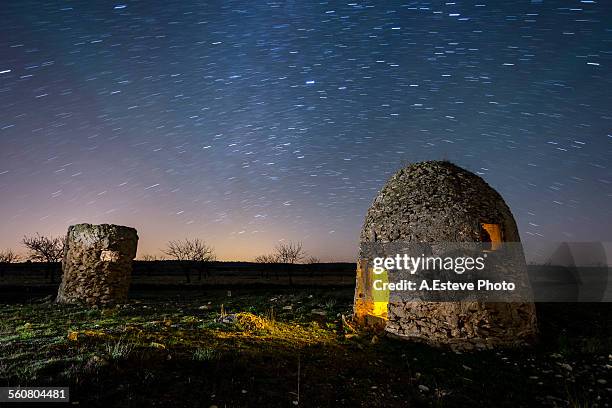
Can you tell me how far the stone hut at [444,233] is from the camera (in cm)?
741

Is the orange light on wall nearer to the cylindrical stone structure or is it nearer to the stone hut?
the stone hut

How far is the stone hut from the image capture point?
741 cm

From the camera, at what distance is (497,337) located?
24.2ft

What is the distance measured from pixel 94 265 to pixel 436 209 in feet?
37.5

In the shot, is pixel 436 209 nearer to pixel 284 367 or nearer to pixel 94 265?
pixel 284 367

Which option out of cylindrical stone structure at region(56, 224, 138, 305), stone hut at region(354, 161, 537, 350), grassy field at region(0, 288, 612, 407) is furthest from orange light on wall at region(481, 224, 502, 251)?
cylindrical stone structure at region(56, 224, 138, 305)

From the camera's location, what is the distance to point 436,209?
8.11 meters

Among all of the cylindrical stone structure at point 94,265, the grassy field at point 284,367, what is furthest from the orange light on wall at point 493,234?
the cylindrical stone structure at point 94,265

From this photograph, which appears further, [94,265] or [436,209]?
[94,265]

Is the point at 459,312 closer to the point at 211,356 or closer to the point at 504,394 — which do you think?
the point at 504,394

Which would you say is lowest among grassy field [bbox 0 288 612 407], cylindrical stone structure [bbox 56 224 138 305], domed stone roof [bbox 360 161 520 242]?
grassy field [bbox 0 288 612 407]

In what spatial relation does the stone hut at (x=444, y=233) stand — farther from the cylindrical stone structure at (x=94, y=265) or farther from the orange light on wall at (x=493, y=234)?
the cylindrical stone structure at (x=94, y=265)

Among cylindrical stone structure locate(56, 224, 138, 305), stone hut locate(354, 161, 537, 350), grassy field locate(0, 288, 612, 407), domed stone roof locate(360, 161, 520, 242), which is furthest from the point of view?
cylindrical stone structure locate(56, 224, 138, 305)

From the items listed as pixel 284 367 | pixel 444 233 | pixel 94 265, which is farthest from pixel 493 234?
pixel 94 265
